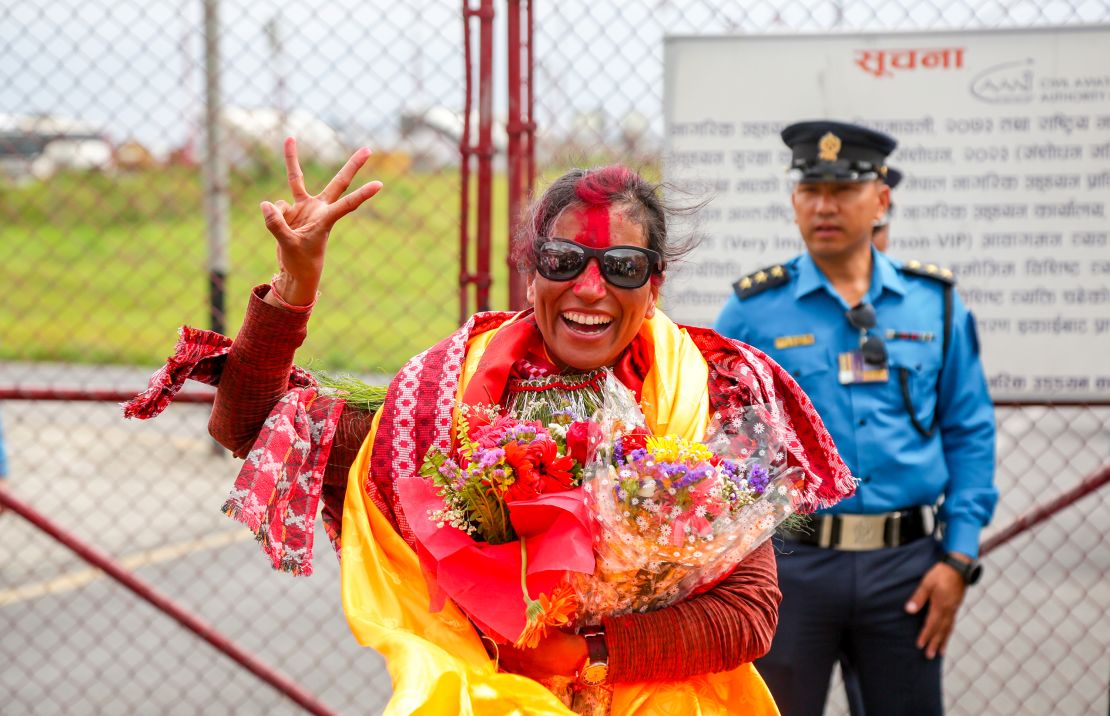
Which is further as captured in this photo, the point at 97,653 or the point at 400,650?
the point at 97,653

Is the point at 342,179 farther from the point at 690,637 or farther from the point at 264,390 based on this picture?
the point at 690,637

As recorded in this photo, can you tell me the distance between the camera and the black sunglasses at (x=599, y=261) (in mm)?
2211

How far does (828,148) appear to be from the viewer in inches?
135

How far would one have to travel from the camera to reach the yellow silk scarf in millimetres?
1946

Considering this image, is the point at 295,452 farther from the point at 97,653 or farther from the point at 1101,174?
the point at 97,653

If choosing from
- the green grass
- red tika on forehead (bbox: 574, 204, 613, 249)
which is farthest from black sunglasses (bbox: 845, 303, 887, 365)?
the green grass

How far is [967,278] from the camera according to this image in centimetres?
395

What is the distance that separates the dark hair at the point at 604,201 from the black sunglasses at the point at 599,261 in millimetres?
62

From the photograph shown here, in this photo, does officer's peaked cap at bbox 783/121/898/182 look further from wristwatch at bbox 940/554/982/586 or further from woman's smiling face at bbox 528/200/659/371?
woman's smiling face at bbox 528/200/659/371

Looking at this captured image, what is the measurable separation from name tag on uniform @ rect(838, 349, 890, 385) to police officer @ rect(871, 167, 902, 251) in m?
0.58

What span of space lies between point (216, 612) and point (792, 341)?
359 cm

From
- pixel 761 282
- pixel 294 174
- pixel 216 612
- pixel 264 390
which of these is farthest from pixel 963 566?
pixel 216 612

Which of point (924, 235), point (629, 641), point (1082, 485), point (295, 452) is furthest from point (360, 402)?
point (1082, 485)

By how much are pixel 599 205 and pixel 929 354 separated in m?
1.60
